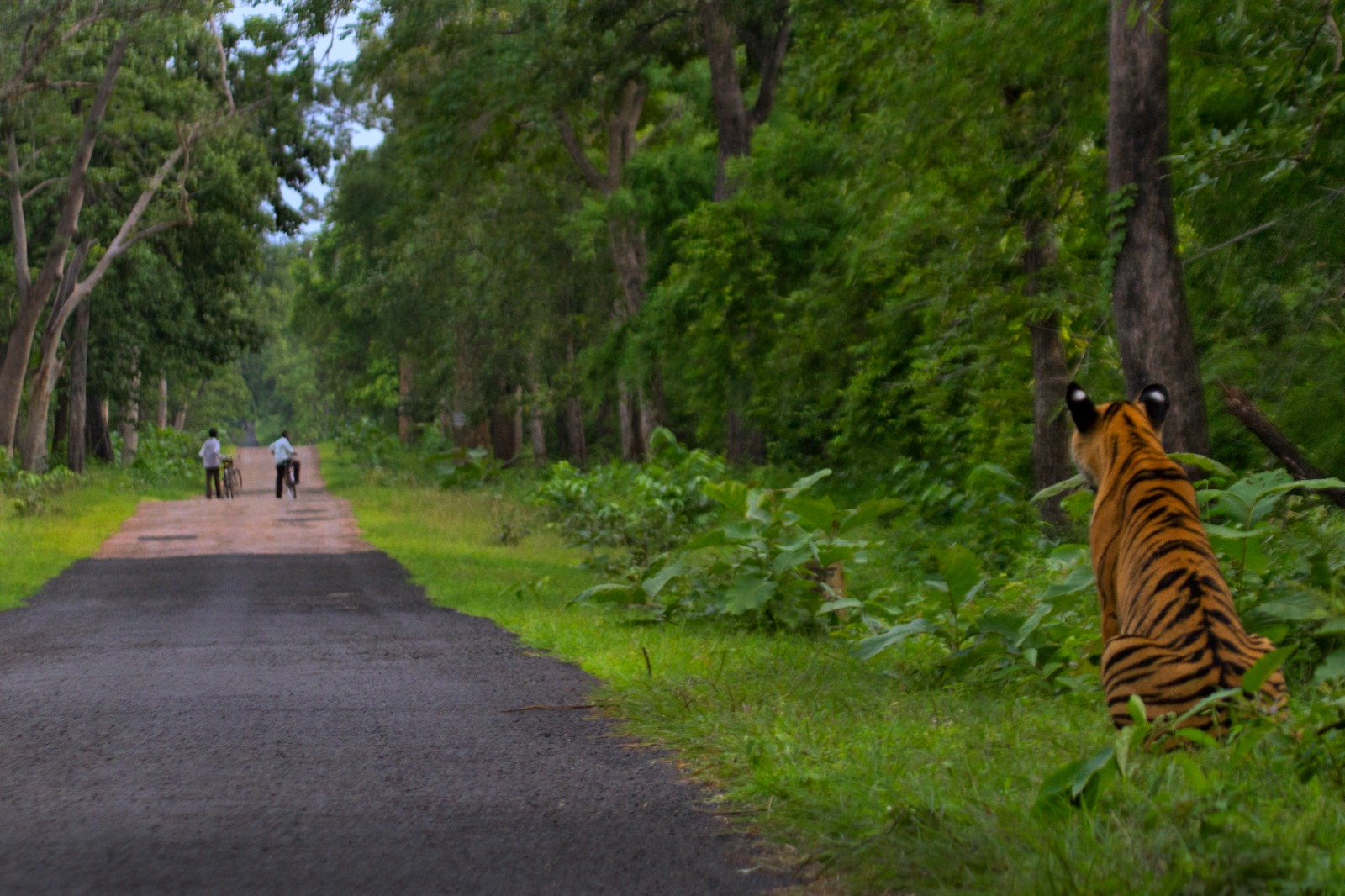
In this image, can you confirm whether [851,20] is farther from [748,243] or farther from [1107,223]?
[1107,223]

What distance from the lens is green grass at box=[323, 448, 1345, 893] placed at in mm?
4184

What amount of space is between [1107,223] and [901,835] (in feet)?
29.3

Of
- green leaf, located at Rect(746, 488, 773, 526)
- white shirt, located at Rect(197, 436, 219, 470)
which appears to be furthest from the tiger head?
white shirt, located at Rect(197, 436, 219, 470)

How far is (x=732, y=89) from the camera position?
29.6m

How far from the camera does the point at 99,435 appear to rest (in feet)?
177

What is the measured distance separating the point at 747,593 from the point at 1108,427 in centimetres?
364

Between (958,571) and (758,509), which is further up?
(758,509)

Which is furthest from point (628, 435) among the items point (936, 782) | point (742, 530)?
point (936, 782)

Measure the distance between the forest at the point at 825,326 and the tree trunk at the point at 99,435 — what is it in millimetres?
269

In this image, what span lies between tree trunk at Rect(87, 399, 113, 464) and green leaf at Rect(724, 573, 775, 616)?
47863mm

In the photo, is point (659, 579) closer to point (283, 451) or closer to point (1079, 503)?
point (1079, 503)

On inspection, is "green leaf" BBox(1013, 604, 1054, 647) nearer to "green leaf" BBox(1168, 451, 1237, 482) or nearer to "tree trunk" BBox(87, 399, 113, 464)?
"green leaf" BBox(1168, 451, 1237, 482)

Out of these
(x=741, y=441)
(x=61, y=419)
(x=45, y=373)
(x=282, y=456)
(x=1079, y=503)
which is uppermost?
(x=45, y=373)

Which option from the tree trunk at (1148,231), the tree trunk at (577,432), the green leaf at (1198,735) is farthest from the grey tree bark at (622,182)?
the green leaf at (1198,735)
